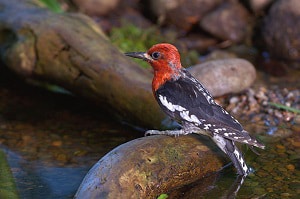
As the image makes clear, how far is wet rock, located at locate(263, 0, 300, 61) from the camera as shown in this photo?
8.58m

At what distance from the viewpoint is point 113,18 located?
9102 millimetres

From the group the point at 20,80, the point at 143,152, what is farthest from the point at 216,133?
the point at 20,80

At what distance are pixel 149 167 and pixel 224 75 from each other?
8.10 feet

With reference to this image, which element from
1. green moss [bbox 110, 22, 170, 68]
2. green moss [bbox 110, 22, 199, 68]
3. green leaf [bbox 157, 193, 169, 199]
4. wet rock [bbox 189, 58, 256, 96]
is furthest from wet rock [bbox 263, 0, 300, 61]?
green leaf [bbox 157, 193, 169, 199]

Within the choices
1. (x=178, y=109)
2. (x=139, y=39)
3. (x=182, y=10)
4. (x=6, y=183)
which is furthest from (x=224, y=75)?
(x=6, y=183)

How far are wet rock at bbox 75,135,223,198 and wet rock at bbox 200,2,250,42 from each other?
418cm

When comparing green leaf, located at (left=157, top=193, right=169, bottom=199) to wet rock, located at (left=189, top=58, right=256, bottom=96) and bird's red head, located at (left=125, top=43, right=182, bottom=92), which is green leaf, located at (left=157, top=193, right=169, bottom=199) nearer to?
bird's red head, located at (left=125, top=43, right=182, bottom=92)

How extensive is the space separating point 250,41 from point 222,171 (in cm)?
436

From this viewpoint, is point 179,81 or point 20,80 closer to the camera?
point 179,81

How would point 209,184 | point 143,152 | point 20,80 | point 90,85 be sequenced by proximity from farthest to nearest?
point 20,80 → point 90,85 → point 209,184 → point 143,152

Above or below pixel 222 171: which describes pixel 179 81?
above

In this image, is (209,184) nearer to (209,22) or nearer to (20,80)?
(20,80)

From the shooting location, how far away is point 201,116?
4.80 metres

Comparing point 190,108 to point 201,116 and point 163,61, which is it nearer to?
point 201,116
